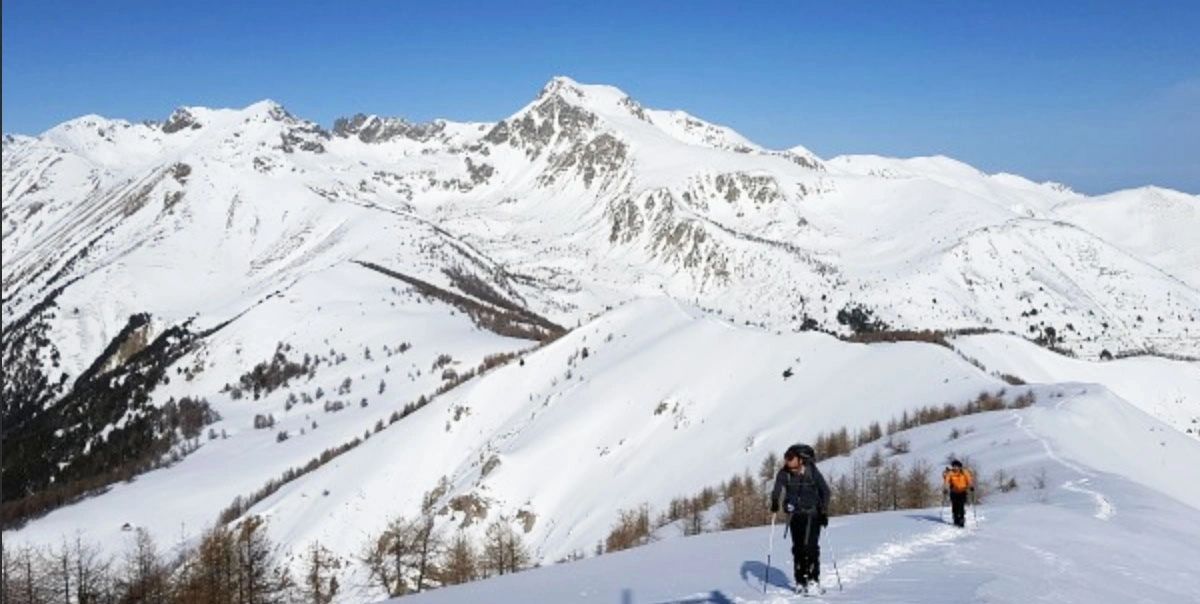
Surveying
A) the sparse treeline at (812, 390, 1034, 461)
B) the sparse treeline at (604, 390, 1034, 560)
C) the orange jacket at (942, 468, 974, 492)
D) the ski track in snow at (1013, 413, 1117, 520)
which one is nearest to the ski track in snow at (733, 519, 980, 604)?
the orange jacket at (942, 468, 974, 492)

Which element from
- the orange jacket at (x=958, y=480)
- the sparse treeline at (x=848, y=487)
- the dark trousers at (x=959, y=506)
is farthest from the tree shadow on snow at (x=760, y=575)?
the sparse treeline at (x=848, y=487)

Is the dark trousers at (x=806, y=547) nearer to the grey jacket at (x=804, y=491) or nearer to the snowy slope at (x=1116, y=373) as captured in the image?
the grey jacket at (x=804, y=491)

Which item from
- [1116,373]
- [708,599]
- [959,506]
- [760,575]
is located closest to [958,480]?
[959,506]

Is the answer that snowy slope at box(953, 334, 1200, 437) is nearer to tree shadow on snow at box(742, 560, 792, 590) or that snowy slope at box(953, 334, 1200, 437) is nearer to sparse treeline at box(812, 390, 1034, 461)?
sparse treeline at box(812, 390, 1034, 461)

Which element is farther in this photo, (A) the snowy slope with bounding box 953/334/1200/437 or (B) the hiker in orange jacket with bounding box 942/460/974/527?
(A) the snowy slope with bounding box 953/334/1200/437

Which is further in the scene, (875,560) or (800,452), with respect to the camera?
(875,560)

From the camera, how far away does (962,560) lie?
2550cm

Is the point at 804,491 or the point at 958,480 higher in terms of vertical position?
the point at 804,491

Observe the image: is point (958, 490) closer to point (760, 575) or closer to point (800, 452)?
point (760, 575)

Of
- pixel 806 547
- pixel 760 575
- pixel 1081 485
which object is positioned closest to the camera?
pixel 806 547

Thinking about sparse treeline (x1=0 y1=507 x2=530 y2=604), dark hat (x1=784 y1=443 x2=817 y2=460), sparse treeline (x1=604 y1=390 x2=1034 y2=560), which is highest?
dark hat (x1=784 y1=443 x2=817 y2=460)

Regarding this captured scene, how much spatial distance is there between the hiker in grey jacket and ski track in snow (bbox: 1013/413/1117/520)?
19.1m

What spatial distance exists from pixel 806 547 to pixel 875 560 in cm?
523

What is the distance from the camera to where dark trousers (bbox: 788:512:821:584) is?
21750mm
